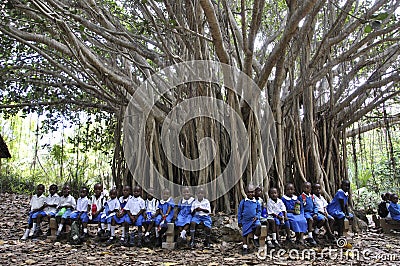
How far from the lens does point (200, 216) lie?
4.45m

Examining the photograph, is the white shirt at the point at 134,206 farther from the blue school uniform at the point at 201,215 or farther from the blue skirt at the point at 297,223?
the blue skirt at the point at 297,223

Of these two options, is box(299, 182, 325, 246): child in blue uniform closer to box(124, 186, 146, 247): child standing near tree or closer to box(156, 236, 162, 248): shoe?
box(156, 236, 162, 248): shoe

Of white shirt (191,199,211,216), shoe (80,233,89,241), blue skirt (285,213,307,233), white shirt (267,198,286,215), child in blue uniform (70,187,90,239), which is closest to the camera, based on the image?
blue skirt (285,213,307,233)

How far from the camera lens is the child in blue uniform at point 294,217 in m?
4.27

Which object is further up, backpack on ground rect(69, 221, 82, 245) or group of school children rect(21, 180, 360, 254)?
group of school children rect(21, 180, 360, 254)

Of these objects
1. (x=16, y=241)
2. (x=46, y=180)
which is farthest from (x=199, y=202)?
(x=46, y=180)

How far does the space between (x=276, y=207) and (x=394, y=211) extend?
170 cm

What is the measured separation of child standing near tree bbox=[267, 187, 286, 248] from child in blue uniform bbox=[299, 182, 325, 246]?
0.92ft

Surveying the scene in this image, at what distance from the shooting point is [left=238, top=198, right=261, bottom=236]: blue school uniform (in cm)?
405

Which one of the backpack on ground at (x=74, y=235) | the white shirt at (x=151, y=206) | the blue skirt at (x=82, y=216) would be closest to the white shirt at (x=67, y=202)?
the blue skirt at (x=82, y=216)

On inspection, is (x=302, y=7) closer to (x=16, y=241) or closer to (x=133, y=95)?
(x=133, y=95)

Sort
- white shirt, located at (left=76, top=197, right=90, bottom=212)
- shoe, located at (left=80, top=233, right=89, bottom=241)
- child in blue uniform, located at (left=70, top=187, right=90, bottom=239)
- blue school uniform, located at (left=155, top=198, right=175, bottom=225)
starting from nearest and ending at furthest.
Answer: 1. blue school uniform, located at (left=155, top=198, right=175, bottom=225)
2. shoe, located at (left=80, top=233, right=89, bottom=241)
3. child in blue uniform, located at (left=70, top=187, right=90, bottom=239)
4. white shirt, located at (left=76, top=197, right=90, bottom=212)

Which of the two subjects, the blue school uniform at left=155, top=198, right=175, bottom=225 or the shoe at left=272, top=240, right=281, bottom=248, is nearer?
the shoe at left=272, top=240, right=281, bottom=248

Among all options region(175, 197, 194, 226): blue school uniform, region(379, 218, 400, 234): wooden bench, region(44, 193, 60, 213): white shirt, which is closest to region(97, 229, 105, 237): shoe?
region(44, 193, 60, 213): white shirt
